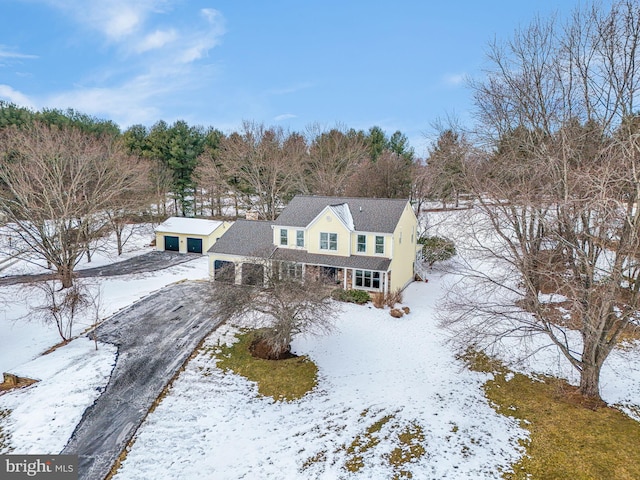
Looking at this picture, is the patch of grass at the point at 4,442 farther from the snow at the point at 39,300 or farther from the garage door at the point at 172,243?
the garage door at the point at 172,243

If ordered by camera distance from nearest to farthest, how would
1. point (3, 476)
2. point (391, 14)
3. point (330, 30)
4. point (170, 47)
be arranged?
point (3, 476)
point (391, 14)
point (330, 30)
point (170, 47)

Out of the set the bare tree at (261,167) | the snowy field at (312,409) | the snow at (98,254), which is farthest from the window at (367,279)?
the snow at (98,254)

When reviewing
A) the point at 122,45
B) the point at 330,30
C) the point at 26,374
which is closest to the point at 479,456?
the point at 26,374

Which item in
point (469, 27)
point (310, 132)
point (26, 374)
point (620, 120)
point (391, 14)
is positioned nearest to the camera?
point (620, 120)

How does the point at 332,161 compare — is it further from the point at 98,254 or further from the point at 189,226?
the point at 98,254

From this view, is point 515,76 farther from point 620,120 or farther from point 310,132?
point 310,132

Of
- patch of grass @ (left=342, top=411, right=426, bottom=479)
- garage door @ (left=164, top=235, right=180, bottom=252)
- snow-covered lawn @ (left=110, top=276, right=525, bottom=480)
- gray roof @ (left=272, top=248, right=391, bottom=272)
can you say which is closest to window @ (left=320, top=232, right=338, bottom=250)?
gray roof @ (left=272, top=248, right=391, bottom=272)

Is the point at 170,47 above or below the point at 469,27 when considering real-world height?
above
